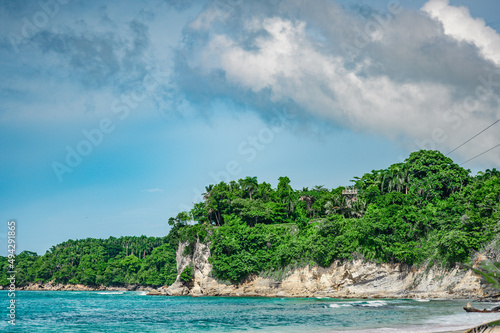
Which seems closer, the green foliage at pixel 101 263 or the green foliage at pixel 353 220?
the green foliage at pixel 353 220

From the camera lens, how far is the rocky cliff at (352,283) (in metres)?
43.6

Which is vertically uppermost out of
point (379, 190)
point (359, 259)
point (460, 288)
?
point (379, 190)

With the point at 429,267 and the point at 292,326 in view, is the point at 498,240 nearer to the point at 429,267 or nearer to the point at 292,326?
the point at 429,267

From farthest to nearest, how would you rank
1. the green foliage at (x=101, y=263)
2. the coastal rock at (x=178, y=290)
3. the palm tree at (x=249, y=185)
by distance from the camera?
the green foliage at (x=101, y=263) < the palm tree at (x=249, y=185) < the coastal rock at (x=178, y=290)

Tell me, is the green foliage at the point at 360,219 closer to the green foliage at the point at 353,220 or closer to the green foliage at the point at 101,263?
the green foliage at the point at 353,220

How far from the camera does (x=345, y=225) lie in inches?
2116

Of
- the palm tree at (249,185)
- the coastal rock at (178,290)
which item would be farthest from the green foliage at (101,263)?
the palm tree at (249,185)

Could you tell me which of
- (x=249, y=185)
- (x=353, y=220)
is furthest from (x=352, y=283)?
(x=249, y=185)

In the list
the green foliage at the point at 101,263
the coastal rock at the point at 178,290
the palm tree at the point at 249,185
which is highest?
the palm tree at the point at 249,185

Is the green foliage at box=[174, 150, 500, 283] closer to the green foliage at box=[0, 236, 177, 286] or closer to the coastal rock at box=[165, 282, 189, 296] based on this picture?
the coastal rock at box=[165, 282, 189, 296]

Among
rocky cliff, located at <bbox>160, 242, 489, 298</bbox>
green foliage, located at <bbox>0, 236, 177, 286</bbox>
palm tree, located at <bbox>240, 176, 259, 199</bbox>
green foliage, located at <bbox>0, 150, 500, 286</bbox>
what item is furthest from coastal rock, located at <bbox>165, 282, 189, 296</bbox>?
green foliage, located at <bbox>0, 236, 177, 286</bbox>

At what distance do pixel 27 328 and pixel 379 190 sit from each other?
1797 inches

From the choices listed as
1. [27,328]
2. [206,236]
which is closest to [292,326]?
[27,328]

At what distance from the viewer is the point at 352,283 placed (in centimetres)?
5097
